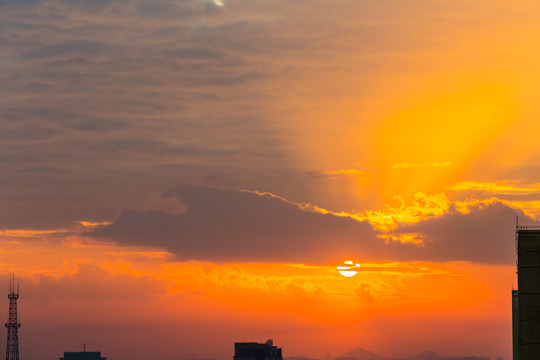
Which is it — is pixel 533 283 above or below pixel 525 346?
above

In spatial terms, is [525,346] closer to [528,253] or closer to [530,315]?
[530,315]

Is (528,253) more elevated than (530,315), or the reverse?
(528,253)

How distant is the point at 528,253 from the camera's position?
124938 millimetres

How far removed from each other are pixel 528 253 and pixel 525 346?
40.0ft

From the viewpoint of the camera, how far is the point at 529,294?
408 ft

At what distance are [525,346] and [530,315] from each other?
4127mm

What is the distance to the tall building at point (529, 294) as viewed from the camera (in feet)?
407

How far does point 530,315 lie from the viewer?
408 ft

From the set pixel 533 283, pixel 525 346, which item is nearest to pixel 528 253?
pixel 533 283

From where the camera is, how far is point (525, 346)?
4892 inches

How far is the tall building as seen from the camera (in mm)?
124000

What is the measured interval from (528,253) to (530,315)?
26.7 ft

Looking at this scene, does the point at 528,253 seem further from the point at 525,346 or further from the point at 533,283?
the point at 525,346

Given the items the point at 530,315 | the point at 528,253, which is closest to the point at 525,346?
the point at 530,315
